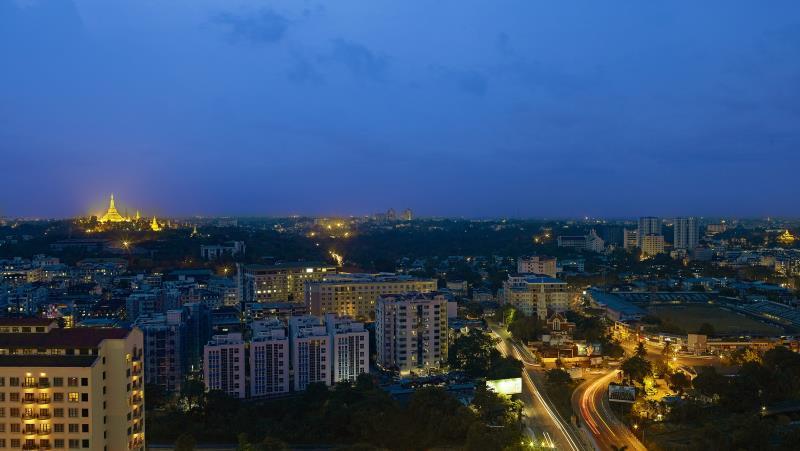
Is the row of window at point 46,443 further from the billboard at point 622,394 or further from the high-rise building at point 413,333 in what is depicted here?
the billboard at point 622,394

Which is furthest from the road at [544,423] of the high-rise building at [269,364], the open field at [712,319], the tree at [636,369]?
the open field at [712,319]

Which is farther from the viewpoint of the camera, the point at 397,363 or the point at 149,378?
the point at 397,363

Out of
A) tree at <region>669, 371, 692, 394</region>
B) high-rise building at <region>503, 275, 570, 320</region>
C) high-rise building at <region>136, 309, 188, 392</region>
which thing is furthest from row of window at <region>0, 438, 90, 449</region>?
high-rise building at <region>503, 275, 570, 320</region>

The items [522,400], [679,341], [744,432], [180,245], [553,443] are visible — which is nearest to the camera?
[744,432]

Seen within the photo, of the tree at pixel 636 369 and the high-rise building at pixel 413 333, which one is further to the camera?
the high-rise building at pixel 413 333

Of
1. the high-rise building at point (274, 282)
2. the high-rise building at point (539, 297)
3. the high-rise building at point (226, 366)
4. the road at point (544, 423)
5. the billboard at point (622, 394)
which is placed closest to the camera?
the road at point (544, 423)

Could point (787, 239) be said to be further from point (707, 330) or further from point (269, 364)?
point (269, 364)

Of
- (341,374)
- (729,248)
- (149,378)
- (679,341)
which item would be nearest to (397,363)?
(341,374)

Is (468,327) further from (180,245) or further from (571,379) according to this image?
(180,245)
